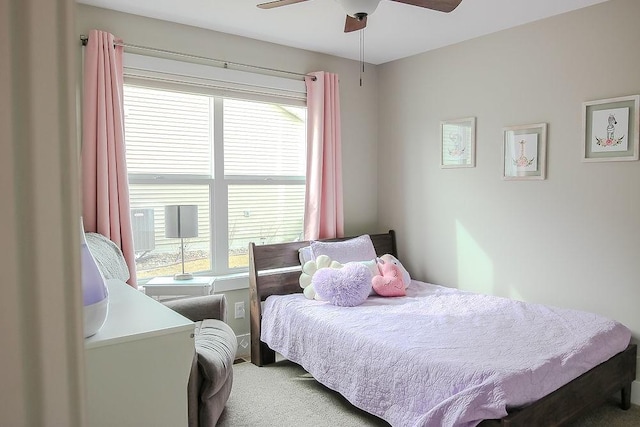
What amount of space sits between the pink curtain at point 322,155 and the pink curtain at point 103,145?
1519 mm

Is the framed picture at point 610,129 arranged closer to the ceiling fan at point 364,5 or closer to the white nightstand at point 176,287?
the ceiling fan at point 364,5

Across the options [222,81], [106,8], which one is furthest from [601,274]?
[106,8]

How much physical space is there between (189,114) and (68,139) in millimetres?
3237

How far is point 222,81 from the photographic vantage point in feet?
11.7

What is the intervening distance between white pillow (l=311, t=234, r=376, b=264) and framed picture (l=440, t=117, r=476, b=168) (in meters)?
0.93

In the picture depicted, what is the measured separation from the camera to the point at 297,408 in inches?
110

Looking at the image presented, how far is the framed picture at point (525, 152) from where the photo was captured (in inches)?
129

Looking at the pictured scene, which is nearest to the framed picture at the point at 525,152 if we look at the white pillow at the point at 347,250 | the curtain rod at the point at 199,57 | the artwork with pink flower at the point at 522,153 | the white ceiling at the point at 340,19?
the artwork with pink flower at the point at 522,153

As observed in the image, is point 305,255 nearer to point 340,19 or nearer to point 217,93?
point 217,93

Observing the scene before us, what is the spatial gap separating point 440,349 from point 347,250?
156 cm

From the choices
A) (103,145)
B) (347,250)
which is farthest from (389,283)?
(103,145)

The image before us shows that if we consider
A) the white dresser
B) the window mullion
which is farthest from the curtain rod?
the white dresser

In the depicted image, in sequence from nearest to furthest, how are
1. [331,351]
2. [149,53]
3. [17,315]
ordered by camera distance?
[17,315] < [331,351] < [149,53]

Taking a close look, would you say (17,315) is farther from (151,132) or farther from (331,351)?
(151,132)
